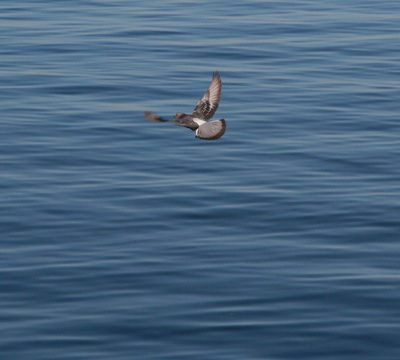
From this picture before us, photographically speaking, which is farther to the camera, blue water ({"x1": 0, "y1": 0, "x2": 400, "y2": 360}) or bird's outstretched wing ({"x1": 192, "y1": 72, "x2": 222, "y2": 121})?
bird's outstretched wing ({"x1": 192, "y1": 72, "x2": 222, "y2": 121})

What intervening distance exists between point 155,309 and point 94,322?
3.38 ft

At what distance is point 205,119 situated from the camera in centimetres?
1981

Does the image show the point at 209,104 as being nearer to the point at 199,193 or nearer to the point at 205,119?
the point at 205,119

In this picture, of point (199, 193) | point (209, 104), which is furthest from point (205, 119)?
point (199, 193)

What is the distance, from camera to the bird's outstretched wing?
20.0 metres

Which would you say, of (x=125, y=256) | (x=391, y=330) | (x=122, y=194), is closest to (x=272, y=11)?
(x=122, y=194)

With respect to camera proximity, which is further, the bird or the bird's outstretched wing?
the bird's outstretched wing

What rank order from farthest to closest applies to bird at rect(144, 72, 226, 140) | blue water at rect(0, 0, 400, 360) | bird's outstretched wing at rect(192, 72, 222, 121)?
bird's outstretched wing at rect(192, 72, 222, 121), blue water at rect(0, 0, 400, 360), bird at rect(144, 72, 226, 140)

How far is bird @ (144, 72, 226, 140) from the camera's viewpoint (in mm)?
18484

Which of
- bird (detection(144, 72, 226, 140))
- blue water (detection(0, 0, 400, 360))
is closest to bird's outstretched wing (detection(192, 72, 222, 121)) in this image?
bird (detection(144, 72, 226, 140))

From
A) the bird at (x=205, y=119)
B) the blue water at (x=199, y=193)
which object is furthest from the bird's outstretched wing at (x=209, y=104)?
the blue water at (x=199, y=193)

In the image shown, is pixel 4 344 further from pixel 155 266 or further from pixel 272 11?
pixel 272 11

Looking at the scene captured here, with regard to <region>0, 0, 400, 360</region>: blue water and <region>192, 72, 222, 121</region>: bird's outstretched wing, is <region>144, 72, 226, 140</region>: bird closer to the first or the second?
<region>192, 72, 222, 121</region>: bird's outstretched wing

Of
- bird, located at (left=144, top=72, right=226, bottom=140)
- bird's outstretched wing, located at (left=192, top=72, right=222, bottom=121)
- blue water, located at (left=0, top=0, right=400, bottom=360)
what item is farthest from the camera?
bird's outstretched wing, located at (left=192, top=72, right=222, bottom=121)
